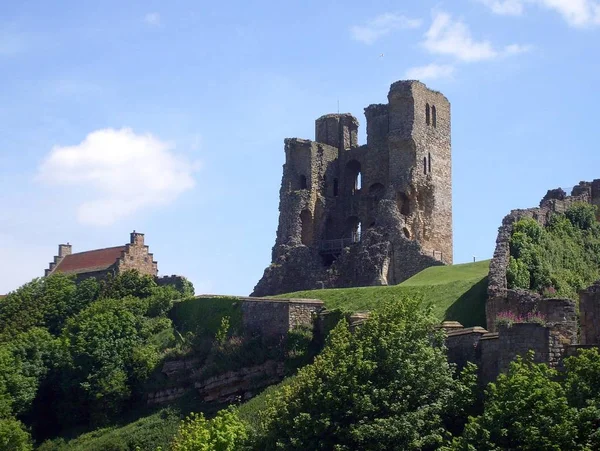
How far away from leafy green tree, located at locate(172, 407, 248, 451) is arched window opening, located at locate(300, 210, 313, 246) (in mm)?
28066

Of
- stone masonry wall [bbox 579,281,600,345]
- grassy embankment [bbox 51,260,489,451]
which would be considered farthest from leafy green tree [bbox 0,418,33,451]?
stone masonry wall [bbox 579,281,600,345]

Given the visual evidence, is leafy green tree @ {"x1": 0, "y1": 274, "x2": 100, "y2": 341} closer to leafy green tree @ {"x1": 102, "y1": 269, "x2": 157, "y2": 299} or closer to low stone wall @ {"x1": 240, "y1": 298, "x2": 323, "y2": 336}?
leafy green tree @ {"x1": 102, "y1": 269, "x2": 157, "y2": 299}

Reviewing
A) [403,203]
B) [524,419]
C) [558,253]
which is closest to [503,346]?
[524,419]

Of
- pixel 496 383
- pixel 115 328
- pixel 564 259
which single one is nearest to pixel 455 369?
pixel 496 383

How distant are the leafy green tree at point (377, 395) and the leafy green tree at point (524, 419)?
6.97 ft

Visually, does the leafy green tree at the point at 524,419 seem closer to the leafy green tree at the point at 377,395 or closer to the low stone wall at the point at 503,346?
the low stone wall at the point at 503,346

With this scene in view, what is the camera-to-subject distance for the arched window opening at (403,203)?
6488 cm

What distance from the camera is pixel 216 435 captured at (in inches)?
1505

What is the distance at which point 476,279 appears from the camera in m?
47.8

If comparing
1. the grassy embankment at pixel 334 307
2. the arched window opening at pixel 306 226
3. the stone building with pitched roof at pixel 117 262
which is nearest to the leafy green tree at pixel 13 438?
the grassy embankment at pixel 334 307

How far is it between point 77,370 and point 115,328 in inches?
96.4

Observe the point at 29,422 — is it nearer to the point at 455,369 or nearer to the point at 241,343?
the point at 241,343

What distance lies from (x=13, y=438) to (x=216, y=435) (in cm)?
1433

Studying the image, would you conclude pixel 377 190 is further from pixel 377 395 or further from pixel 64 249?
pixel 377 395
